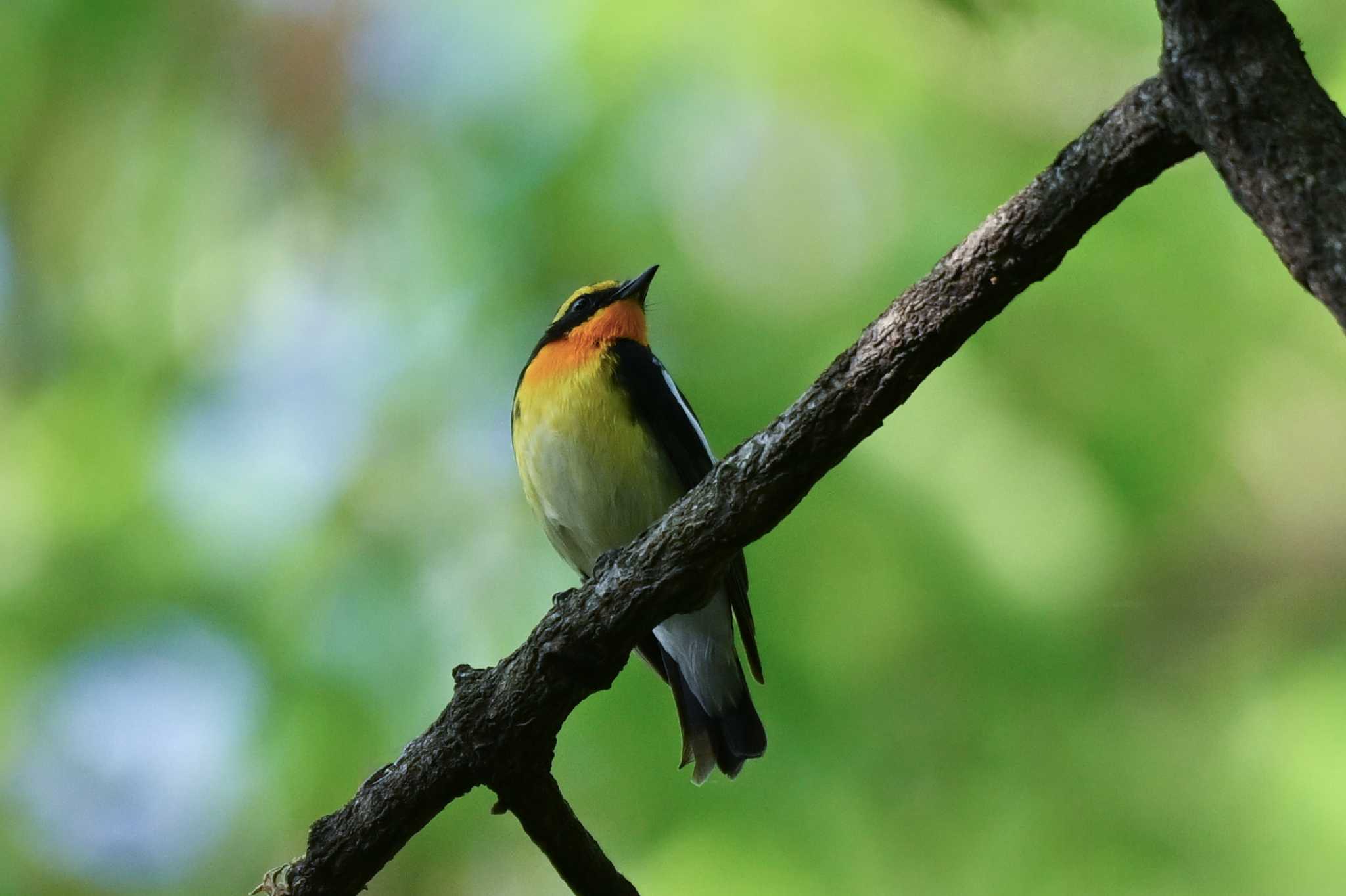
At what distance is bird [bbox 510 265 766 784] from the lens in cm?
385

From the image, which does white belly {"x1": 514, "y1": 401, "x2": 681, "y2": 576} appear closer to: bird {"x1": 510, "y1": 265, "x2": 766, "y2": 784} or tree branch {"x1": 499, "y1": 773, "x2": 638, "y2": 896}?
bird {"x1": 510, "y1": 265, "x2": 766, "y2": 784}

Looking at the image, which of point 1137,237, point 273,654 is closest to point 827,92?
point 1137,237

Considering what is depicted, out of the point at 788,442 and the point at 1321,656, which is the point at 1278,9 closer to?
the point at 788,442

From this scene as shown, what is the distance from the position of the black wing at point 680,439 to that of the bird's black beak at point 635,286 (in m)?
0.56

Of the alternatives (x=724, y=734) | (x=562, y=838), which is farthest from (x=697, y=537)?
(x=724, y=734)

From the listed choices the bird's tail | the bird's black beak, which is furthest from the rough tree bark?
the bird's black beak

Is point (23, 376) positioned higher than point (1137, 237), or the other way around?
point (23, 376)

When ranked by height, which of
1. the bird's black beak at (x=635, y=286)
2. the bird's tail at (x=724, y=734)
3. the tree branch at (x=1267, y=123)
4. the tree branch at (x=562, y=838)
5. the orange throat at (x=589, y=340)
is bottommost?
the tree branch at (x=1267, y=123)

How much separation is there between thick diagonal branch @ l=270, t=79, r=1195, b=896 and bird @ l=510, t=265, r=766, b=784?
1045mm

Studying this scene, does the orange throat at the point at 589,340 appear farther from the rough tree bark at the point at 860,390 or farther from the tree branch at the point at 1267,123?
the tree branch at the point at 1267,123

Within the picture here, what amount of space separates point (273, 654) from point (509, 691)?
3.15 m

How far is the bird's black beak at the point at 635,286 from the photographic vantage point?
14.5 ft

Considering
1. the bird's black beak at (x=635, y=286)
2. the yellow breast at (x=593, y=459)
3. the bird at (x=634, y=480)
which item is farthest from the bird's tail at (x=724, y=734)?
the bird's black beak at (x=635, y=286)

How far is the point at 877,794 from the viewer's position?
16.5 feet
